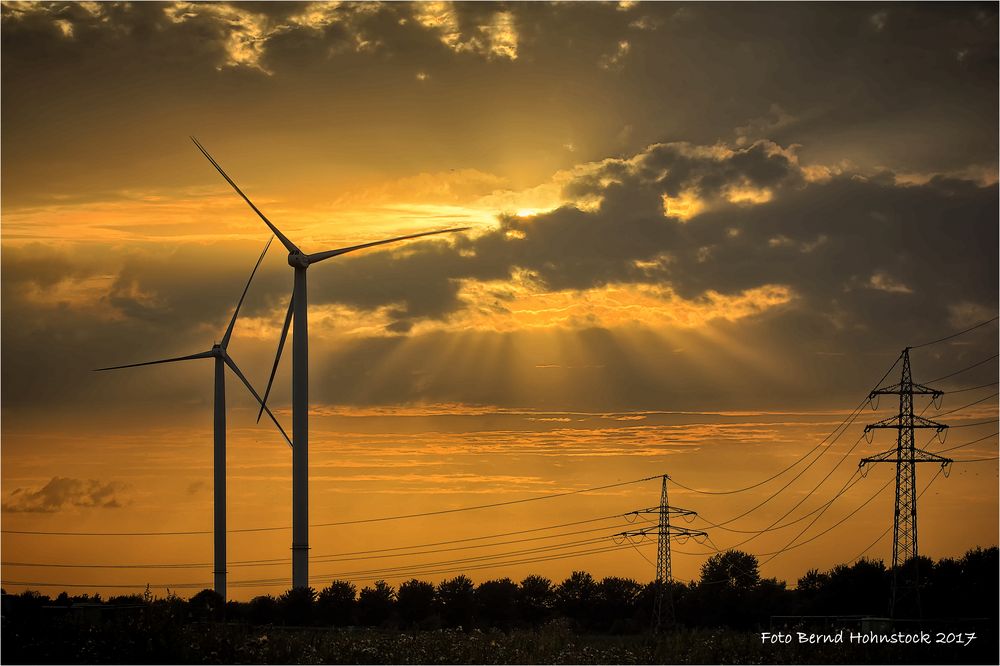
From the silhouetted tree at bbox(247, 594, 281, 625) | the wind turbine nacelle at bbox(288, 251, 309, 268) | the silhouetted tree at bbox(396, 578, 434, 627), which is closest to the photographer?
the silhouetted tree at bbox(247, 594, 281, 625)

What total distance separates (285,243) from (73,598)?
35113mm

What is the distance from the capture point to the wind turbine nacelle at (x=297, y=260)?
107m

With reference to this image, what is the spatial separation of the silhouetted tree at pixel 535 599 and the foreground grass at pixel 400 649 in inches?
3209

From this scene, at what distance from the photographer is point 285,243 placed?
4262 inches

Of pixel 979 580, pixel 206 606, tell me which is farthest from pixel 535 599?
pixel 206 606

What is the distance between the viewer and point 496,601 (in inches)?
5674

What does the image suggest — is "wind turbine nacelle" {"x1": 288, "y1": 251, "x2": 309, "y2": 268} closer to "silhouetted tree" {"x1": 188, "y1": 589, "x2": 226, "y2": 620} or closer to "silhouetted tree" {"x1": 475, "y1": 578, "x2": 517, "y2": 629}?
"silhouetted tree" {"x1": 188, "y1": 589, "x2": 226, "y2": 620}

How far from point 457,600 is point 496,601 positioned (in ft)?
17.4

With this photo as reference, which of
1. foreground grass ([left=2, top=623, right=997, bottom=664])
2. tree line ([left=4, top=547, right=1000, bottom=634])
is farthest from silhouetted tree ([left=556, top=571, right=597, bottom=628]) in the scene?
Answer: foreground grass ([left=2, top=623, right=997, bottom=664])

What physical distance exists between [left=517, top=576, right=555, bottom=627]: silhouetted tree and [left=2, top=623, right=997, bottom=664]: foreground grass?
267 ft

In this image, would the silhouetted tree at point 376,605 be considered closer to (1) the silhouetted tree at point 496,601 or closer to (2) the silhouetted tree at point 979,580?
(1) the silhouetted tree at point 496,601

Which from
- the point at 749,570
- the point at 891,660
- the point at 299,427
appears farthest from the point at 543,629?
the point at 749,570

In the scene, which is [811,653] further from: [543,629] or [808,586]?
[808,586]

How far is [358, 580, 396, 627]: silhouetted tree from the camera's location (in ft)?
403
